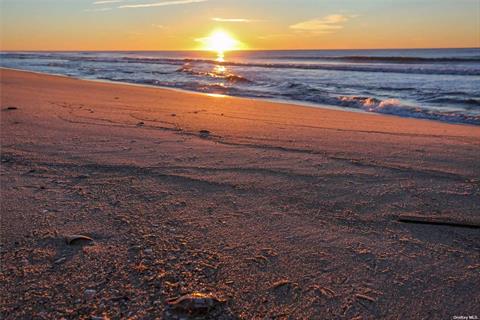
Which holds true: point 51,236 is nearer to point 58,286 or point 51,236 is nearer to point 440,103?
point 58,286

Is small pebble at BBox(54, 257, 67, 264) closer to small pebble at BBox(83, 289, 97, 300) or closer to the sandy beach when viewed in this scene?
the sandy beach

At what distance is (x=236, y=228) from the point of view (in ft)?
6.82

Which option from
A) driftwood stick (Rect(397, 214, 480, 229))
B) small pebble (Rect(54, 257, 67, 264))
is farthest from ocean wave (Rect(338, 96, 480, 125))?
small pebble (Rect(54, 257, 67, 264))

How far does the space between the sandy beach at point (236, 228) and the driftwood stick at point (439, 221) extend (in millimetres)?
21

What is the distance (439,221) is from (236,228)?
113 cm

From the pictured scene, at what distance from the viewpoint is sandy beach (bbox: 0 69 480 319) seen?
4.94ft

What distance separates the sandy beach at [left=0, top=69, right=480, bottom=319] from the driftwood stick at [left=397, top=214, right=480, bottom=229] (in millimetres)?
21

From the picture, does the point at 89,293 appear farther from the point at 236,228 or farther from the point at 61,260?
the point at 236,228

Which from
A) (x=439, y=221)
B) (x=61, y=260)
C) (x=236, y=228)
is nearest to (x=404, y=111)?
(x=439, y=221)

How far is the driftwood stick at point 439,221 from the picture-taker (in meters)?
2.10

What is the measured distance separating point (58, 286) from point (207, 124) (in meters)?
3.54

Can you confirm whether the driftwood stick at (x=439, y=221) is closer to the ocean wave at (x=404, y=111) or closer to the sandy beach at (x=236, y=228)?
the sandy beach at (x=236, y=228)

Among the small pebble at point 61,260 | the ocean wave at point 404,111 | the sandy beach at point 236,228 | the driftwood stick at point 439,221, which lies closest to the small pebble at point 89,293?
the sandy beach at point 236,228

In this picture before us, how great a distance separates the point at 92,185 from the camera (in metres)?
2.64
